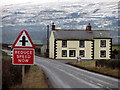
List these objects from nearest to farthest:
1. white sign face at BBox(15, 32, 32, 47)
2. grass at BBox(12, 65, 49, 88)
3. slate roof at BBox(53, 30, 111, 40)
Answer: white sign face at BBox(15, 32, 32, 47) < grass at BBox(12, 65, 49, 88) < slate roof at BBox(53, 30, 111, 40)

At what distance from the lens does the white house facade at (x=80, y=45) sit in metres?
46.5

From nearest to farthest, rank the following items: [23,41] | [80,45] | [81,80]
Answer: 1. [23,41]
2. [81,80]
3. [80,45]

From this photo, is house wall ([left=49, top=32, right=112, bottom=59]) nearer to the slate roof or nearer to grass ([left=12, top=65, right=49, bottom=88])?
the slate roof

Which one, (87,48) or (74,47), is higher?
(74,47)

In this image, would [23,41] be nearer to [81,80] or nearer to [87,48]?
[81,80]

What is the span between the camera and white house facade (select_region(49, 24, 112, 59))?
152 ft

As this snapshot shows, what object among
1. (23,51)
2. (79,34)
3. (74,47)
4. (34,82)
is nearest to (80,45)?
(74,47)

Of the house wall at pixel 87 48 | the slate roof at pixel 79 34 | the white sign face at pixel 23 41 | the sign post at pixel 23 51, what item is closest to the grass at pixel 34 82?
the sign post at pixel 23 51

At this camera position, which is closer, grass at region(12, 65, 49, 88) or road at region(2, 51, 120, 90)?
grass at region(12, 65, 49, 88)

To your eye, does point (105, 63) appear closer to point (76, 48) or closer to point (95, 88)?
point (95, 88)

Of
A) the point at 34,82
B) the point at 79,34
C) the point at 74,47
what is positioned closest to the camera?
the point at 34,82

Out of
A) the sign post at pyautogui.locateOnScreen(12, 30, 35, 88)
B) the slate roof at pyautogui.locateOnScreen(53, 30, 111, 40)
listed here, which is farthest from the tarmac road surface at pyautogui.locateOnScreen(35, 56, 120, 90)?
the slate roof at pyautogui.locateOnScreen(53, 30, 111, 40)

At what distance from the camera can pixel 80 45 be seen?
4703cm

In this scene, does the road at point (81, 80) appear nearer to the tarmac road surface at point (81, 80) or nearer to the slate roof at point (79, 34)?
the tarmac road surface at point (81, 80)
